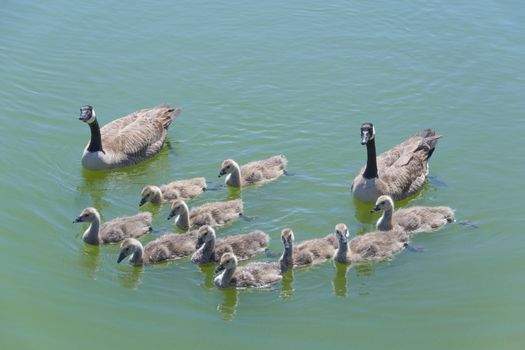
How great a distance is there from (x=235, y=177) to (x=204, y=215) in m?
1.53

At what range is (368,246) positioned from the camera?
17031 millimetres

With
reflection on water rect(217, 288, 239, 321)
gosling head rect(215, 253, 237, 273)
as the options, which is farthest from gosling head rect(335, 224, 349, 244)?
reflection on water rect(217, 288, 239, 321)

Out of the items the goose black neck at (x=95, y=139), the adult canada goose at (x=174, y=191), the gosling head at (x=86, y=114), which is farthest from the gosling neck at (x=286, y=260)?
the gosling head at (x=86, y=114)

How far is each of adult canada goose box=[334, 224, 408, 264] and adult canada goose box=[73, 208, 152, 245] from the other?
3.44 m

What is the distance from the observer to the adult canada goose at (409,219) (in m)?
17.8

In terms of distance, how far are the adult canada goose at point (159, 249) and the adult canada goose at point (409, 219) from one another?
3241mm

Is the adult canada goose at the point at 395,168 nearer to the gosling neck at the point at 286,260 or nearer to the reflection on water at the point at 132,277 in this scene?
the gosling neck at the point at 286,260

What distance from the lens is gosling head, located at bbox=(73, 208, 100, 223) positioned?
17281 millimetres

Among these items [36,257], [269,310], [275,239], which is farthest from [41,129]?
[269,310]

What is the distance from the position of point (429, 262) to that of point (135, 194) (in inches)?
226

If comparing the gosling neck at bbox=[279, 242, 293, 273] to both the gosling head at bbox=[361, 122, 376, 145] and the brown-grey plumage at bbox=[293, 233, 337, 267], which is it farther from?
the gosling head at bbox=[361, 122, 376, 145]

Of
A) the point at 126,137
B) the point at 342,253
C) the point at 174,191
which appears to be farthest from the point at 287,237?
the point at 126,137

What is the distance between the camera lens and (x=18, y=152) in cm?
2019

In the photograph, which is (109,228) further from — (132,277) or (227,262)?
(227,262)
